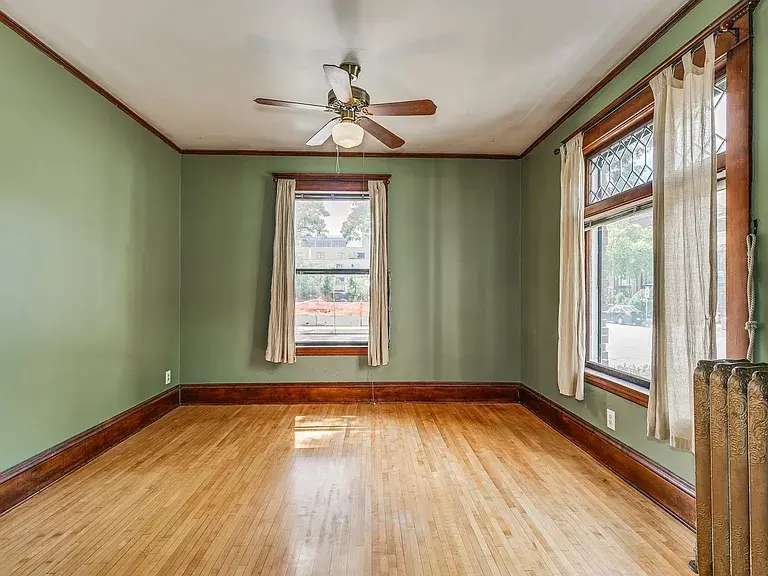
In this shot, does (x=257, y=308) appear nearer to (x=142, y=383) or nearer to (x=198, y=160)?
(x=142, y=383)

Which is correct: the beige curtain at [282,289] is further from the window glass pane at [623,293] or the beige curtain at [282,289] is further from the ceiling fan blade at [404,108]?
the window glass pane at [623,293]

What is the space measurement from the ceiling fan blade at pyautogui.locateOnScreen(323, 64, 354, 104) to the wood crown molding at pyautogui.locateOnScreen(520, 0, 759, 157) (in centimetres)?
182

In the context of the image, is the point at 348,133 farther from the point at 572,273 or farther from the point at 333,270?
the point at 333,270

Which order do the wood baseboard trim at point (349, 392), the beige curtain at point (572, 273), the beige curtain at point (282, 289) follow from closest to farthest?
the beige curtain at point (572, 273), the beige curtain at point (282, 289), the wood baseboard trim at point (349, 392)

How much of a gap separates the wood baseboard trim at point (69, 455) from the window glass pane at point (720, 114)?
4.25m

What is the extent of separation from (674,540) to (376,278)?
3580 mm

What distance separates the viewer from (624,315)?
3.50 m

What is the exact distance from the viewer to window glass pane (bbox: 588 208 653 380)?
10.5 ft

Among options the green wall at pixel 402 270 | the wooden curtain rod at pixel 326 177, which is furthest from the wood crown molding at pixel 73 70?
the wooden curtain rod at pixel 326 177

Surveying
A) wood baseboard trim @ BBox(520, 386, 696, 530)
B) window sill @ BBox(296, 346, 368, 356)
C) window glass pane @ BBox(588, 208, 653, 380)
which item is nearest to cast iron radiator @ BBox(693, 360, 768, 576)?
wood baseboard trim @ BBox(520, 386, 696, 530)

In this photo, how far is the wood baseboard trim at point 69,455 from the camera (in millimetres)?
2779

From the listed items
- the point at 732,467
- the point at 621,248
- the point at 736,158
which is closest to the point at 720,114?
the point at 736,158

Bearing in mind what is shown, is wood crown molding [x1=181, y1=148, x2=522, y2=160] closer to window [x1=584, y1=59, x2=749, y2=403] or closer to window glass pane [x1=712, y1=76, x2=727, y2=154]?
window [x1=584, y1=59, x2=749, y2=403]

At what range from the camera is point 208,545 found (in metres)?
2.35
